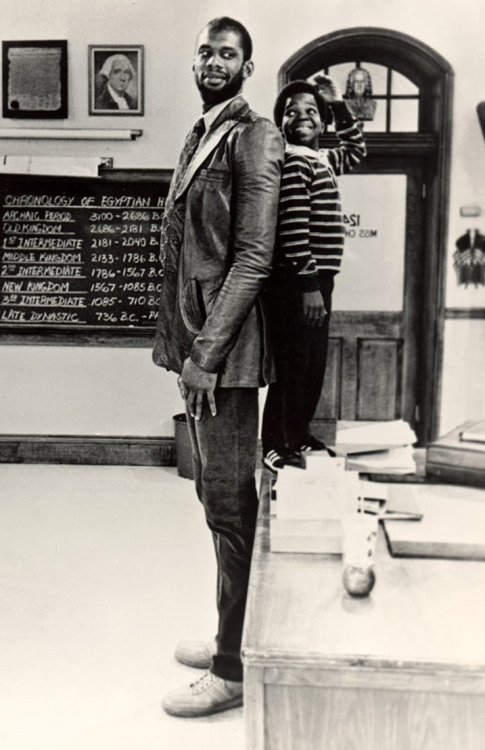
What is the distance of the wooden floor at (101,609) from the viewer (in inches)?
84.7

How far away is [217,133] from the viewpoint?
190cm

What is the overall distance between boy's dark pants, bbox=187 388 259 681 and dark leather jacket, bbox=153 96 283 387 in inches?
3.3

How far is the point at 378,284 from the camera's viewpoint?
15.7ft

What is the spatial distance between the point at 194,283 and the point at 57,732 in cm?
113

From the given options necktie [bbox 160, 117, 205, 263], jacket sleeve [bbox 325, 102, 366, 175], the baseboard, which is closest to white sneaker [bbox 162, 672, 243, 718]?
necktie [bbox 160, 117, 205, 263]

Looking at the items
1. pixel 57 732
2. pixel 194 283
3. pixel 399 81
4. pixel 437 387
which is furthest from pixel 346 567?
pixel 399 81

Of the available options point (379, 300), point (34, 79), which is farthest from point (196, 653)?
point (34, 79)

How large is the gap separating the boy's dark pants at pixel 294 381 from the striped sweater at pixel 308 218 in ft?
0.28

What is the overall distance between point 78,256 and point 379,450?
10.2 ft

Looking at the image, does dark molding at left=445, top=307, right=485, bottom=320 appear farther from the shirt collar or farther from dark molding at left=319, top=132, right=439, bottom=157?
the shirt collar

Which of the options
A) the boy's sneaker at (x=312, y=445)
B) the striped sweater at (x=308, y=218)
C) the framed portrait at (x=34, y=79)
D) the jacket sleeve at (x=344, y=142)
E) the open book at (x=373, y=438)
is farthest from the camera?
the framed portrait at (x=34, y=79)

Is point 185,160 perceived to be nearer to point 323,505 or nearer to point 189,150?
point 189,150

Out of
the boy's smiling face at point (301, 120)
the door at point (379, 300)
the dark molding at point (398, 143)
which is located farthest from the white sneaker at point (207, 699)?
the dark molding at point (398, 143)

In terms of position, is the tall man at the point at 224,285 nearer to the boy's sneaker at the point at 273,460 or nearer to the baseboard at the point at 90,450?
the boy's sneaker at the point at 273,460
